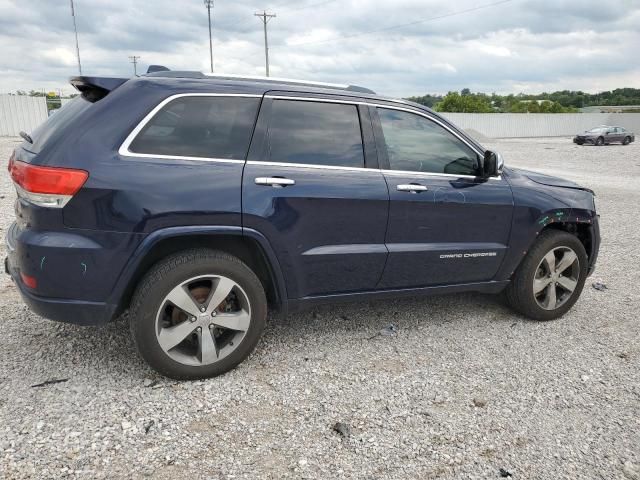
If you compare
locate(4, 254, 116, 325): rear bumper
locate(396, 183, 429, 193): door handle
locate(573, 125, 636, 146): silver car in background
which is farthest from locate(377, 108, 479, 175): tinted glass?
locate(573, 125, 636, 146): silver car in background

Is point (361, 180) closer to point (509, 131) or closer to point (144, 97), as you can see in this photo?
point (144, 97)

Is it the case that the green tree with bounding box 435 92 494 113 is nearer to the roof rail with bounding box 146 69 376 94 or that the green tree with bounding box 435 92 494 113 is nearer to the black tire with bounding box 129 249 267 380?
the roof rail with bounding box 146 69 376 94

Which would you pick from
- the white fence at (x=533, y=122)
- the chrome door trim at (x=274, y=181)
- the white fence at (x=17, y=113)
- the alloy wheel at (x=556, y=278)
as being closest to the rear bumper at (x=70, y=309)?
the chrome door trim at (x=274, y=181)

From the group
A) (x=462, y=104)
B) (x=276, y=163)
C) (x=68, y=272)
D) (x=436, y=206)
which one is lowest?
(x=68, y=272)

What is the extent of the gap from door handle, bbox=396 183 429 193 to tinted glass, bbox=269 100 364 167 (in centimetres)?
31

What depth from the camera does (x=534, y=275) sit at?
4012mm

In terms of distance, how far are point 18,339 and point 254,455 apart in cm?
212

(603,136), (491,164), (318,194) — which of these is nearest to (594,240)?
(491,164)

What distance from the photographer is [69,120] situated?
2826mm

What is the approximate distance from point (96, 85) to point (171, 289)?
50.4 inches

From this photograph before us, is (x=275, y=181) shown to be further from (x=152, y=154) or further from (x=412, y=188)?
(x=412, y=188)

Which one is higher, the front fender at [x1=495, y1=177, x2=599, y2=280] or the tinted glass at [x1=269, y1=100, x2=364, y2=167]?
the tinted glass at [x1=269, y1=100, x2=364, y2=167]

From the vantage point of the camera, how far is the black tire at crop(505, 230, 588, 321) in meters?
3.99

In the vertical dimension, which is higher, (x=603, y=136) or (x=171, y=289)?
(x=603, y=136)
